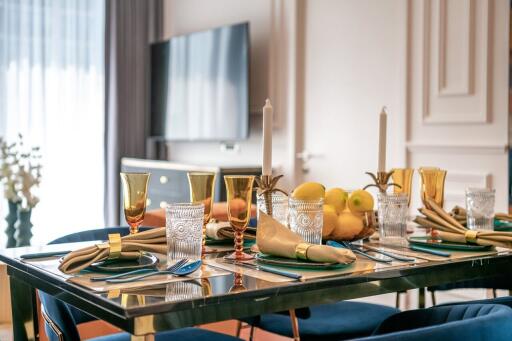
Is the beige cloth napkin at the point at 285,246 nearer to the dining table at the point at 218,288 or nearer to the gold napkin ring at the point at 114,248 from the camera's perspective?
the dining table at the point at 218,288

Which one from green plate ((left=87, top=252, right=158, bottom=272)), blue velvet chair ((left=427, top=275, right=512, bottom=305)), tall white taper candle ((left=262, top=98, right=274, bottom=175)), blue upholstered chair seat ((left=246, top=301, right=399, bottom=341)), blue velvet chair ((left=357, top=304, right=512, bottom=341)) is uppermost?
tall white taper candle ((left=262, top=98, right=274, bottom=175))

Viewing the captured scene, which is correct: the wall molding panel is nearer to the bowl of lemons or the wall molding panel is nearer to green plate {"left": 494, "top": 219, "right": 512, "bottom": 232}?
green plate {"left": 494, "top": 219, "right": 512, "bottom": 232}

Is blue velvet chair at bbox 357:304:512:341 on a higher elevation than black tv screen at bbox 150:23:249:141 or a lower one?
lower

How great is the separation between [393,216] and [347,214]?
0.12 m

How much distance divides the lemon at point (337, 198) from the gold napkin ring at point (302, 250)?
282 mm

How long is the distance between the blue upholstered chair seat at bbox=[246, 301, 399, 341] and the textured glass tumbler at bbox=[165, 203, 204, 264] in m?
0.75

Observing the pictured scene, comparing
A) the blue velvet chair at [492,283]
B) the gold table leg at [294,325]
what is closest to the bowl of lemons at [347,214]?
the gold table leg at [294,325]

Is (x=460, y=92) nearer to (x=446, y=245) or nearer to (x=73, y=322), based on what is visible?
(x=446, y=245)

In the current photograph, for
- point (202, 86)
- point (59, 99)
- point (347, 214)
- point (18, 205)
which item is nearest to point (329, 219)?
point (347, 214)

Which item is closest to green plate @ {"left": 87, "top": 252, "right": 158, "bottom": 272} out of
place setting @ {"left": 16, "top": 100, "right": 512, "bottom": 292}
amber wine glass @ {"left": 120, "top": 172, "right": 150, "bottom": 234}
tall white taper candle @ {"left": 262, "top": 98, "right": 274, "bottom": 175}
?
place setting @ {"left": 16, "top": 100, "right": 512, "bottom": 292}

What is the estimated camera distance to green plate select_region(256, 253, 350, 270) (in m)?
1.45

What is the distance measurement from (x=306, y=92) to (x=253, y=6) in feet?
2.72

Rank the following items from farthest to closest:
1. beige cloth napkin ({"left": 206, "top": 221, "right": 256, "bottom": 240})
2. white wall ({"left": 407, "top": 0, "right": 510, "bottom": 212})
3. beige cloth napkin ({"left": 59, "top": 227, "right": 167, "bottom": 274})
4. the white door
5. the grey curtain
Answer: the grey curtain < the white door < white wall ({"left": 407, "top": 0, "right": 510, "bottom": 212}) < beige cloth napkin ({"left": 206, "top": 221, "right": 256, "bottom": 240}) < beige cloth napkin ({"left": 59, "top": 227, "right": 167, "bottom": 274})

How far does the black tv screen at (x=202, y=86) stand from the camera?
495cm
